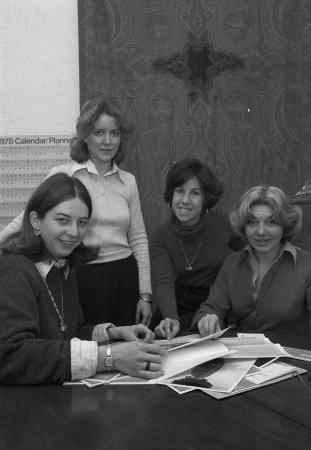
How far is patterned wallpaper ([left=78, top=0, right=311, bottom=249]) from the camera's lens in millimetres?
2992

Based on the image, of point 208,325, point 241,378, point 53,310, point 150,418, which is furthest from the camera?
point 208,325

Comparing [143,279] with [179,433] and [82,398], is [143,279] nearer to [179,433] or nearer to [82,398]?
[82,398]

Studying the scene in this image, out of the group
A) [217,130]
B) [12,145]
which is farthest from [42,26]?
[217,130]

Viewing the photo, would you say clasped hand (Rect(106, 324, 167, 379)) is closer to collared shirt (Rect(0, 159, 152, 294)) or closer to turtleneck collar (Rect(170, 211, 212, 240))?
collared shirt (Rect(0, 159, 152, 294))

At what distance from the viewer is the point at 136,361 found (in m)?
A: 1.29

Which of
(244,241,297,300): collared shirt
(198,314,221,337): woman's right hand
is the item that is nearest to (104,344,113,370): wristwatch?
(198,314,221,337): woman's right hand

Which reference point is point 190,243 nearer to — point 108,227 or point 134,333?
point 108,227

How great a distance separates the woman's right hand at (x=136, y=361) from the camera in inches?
50.7

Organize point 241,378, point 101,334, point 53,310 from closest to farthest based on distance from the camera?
point 241,378 < point 53,310 < point 101,334

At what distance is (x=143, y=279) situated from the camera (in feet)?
8.03

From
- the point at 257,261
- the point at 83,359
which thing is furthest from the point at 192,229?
the point at 83,359

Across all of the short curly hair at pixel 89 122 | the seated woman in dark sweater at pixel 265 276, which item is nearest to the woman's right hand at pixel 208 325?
the seated woman in dark sweater at pixel 265 276

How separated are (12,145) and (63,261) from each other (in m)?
1.74

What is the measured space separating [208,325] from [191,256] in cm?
72
